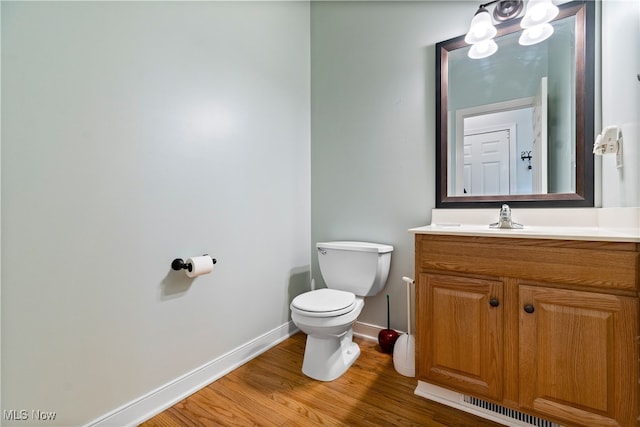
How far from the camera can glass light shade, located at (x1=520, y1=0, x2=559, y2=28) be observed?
1.38 metres

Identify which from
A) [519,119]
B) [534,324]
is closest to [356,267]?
[534,324]

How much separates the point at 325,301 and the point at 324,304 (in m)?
0.05

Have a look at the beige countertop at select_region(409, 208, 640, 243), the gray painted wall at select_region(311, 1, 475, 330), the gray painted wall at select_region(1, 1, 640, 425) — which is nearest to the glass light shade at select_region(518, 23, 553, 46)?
the gray painted wall at select_region(1, 1, 640, 425)

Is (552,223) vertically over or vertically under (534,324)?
over

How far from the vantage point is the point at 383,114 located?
193cm

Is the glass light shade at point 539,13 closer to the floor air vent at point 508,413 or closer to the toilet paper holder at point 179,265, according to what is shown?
the floor air vent at point 508,413

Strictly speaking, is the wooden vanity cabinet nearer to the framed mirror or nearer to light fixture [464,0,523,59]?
the framed mirror

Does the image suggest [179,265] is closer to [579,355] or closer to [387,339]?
[387,339]

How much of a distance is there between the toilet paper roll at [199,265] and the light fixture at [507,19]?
6.24 feet

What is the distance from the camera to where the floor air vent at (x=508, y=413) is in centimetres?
112

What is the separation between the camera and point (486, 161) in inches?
63.2

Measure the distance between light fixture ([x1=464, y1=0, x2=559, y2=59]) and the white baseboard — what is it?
86.6 inches

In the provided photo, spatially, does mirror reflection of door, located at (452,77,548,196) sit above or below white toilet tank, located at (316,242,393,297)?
above

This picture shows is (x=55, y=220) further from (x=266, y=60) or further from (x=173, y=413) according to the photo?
(x=266, y=60)
